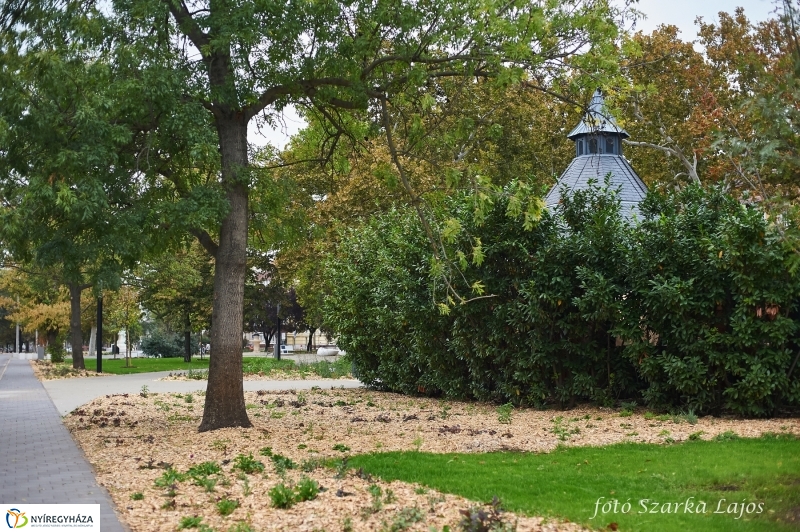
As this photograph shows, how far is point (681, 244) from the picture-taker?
42.3 feet

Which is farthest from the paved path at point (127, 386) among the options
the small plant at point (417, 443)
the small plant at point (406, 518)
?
the small plant at point (406, 518)

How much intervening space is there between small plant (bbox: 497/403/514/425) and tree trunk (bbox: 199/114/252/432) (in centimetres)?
372

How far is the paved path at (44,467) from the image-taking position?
7359mm

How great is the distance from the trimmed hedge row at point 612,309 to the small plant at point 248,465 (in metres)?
4.34

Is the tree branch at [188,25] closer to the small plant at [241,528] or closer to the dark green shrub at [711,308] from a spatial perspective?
the small plant at [241,528]

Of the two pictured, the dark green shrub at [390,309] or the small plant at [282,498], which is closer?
the small plant at [282,498]

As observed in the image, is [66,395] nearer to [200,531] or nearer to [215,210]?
[215,210]

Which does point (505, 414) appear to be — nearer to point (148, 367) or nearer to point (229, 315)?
point (229, 315)

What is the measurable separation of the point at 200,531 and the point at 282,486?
1.02m

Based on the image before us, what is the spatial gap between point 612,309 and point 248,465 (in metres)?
7.04

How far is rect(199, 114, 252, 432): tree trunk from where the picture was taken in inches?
475

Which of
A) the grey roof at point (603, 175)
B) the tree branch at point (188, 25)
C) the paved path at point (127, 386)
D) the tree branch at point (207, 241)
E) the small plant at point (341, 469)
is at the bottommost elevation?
the paved path at point (127, 386)

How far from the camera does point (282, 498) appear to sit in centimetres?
680

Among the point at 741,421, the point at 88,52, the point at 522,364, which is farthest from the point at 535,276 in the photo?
the point at 88,52
